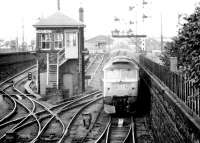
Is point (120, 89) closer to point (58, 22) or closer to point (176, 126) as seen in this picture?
point (176, 126)

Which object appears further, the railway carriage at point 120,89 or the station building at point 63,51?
the station building at point 63,51

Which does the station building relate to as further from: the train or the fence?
the fence

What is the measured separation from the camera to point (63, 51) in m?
30.8

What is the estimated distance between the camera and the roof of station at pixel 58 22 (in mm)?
30203

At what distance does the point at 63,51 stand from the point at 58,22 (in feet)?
9.18

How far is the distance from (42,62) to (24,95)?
5.36 metres

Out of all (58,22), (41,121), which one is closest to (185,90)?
(41,121)

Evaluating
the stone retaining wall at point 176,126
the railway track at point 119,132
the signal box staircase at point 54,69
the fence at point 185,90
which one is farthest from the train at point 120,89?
the signal box staircase at point 54,69

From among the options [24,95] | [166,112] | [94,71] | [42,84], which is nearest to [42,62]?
[42,84]

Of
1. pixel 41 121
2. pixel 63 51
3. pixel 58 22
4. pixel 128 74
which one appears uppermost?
pixel 58 22

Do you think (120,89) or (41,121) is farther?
(41,121)

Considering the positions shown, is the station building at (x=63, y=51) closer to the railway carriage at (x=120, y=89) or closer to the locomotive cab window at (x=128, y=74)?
the railway carriage at (x=120, y=89)

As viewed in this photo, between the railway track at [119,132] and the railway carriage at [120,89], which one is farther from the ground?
the railway carriage at [120,89]

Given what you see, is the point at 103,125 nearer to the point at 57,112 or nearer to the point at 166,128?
the point at 57,112
